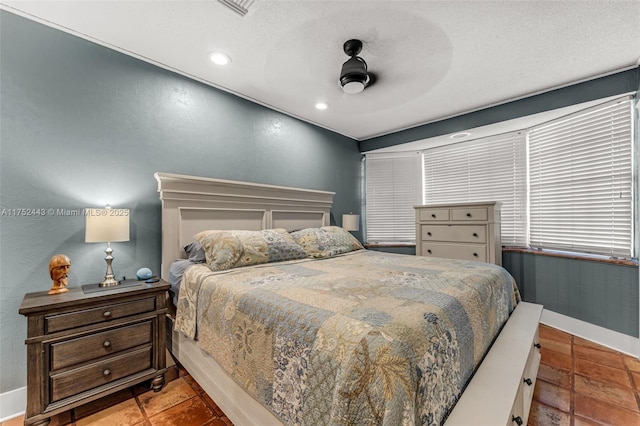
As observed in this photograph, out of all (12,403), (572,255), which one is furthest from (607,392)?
(12,403)

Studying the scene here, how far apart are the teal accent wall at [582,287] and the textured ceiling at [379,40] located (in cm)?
184

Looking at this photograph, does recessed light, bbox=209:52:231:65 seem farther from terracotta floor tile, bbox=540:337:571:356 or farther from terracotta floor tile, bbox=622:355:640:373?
terracotta floor tile, bbox=622:355:640:373

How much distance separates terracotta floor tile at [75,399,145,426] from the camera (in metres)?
1.51

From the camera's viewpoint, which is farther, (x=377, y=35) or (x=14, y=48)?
(x=377, y=35)

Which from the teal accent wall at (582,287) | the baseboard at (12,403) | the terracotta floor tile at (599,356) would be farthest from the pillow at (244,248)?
the teal accent wall at (582,287)

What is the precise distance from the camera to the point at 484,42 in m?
1.97

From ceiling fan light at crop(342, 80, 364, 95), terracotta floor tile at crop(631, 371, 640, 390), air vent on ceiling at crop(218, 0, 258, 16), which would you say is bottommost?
terracotta floor tile at crop(631, 371, 640, 390)

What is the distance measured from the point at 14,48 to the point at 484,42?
323 centimetres

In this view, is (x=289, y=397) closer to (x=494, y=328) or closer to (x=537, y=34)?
(x=494, y=328)

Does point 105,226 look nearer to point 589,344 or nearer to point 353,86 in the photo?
point 353,86

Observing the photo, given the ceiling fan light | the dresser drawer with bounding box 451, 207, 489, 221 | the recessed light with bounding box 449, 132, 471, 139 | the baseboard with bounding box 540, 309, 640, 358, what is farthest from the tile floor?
the recessed light with bounding box 449, 132, 471, 139

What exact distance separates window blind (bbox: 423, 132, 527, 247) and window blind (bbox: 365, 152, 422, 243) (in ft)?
0.73

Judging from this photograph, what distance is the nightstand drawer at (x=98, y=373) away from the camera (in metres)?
1.45

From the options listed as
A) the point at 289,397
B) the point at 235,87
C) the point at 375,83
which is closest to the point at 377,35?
the point at 375,83
